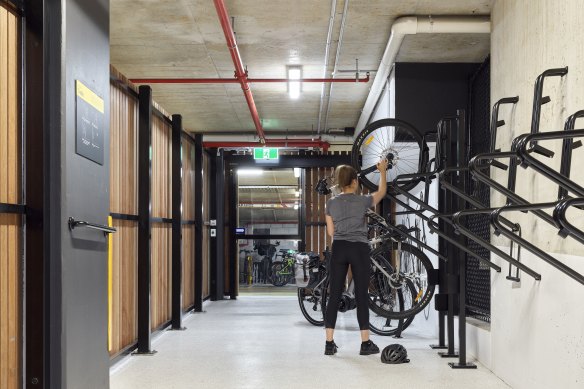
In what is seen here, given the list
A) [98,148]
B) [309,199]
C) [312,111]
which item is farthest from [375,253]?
[309,199]

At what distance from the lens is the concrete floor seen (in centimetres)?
410

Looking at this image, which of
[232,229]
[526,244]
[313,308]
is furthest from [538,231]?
[232,229]

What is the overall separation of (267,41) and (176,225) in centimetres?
191

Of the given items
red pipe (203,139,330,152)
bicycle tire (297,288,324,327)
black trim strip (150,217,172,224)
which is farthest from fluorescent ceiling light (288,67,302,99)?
red pipe (203,139,330,152)

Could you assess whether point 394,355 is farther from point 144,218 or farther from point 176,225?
point 176,225

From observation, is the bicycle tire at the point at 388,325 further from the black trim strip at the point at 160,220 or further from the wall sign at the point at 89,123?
the wall sign at the point at 89,123

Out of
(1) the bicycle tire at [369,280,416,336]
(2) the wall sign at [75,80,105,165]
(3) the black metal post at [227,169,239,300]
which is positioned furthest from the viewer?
(3) the black metal post at [227,169,239,300]

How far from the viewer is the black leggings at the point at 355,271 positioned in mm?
4824

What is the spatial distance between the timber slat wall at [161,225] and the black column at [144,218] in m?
0.71

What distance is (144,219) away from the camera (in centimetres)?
507

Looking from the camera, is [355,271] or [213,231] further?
[213,231]

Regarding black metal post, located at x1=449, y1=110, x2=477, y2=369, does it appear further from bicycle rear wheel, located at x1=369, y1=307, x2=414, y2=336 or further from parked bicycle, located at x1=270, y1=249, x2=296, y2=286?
parked bicycle, located at x1=270, y1=249, x2=296, y2=286

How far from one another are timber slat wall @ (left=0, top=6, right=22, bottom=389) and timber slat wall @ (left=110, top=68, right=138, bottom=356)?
174 cm

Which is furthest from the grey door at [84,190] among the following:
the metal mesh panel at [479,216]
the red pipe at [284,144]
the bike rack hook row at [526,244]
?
the red pipe at [284,144]
